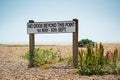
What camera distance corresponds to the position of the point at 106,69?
1041 cm

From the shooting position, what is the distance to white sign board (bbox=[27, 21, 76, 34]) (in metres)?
12.2

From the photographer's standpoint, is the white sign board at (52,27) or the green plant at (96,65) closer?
the green plant at (96,65)

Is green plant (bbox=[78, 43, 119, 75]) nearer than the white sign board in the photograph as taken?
Yes

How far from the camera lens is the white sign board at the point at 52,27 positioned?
12.2 m

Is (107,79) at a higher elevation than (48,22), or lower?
lower

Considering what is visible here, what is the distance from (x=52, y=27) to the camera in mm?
12562

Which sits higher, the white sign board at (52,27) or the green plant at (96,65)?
the white sign board at (52,27)

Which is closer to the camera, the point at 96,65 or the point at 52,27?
the point at 96,65

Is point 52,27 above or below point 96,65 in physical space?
above

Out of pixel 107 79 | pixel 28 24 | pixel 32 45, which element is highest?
pixel 28 24

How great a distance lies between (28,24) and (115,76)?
520cm

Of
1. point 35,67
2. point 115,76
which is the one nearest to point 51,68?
point 35,67

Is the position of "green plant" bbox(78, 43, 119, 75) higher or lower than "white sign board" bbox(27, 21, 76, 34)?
lower

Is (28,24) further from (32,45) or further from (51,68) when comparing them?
(51,68)
